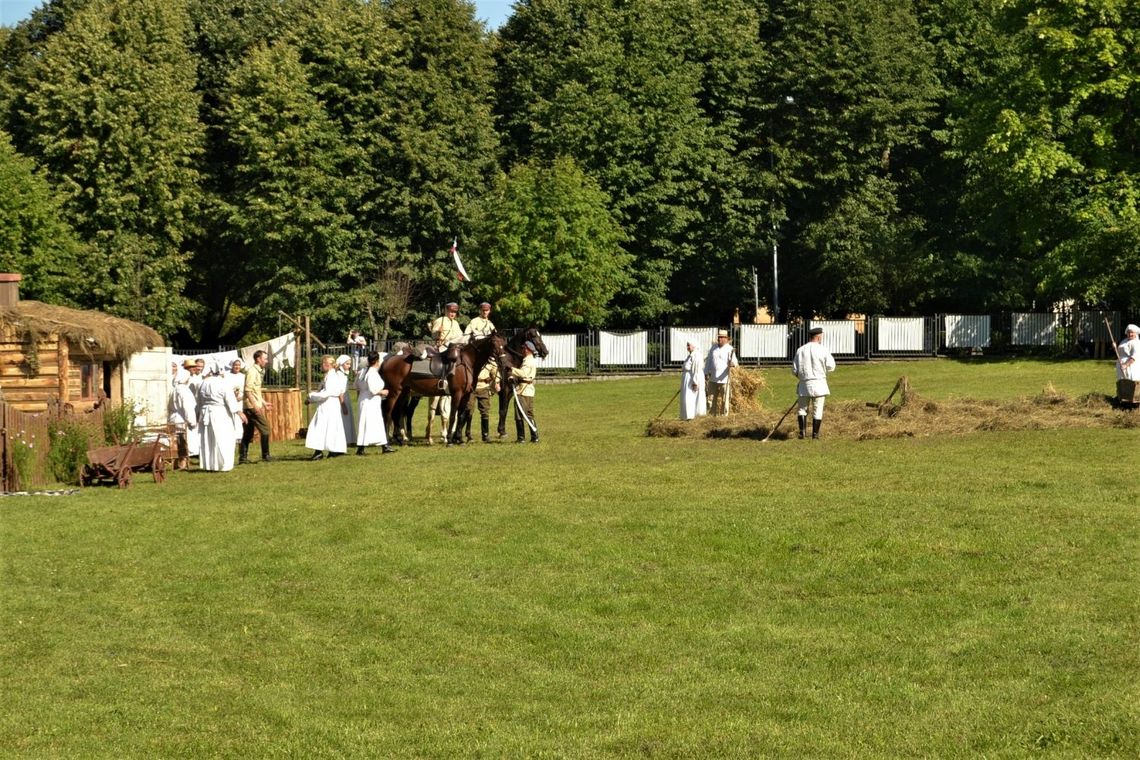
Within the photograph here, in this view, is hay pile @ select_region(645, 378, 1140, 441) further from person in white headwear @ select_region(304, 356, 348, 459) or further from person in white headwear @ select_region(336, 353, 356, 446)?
person in white headwear @ select_region(304, 356, 348, 459)

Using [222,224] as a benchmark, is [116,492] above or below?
below

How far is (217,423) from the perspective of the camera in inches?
1073

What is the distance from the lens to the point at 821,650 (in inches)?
524

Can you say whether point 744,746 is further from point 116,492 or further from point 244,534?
point 116,492

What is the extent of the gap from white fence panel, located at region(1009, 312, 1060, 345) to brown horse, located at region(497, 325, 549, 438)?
3088cm

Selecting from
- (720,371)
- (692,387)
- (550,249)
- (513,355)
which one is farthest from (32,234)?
(720,371)

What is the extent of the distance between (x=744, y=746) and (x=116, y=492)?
15.5 m

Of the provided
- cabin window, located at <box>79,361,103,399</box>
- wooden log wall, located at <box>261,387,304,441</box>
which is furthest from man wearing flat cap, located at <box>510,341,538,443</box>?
cabin window, located at <box>79,361,103,399</box>

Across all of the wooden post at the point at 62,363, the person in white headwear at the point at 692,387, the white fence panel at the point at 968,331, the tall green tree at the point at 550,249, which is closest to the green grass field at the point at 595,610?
the person in white headwear at the point at 692,387

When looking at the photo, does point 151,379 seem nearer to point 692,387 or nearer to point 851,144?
point 692,387

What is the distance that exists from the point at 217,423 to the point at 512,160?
42.2 metres

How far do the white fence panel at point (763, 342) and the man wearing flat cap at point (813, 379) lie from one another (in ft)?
103

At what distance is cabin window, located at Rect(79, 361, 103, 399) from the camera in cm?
3525

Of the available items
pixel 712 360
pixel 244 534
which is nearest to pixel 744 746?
pixel 244 534
